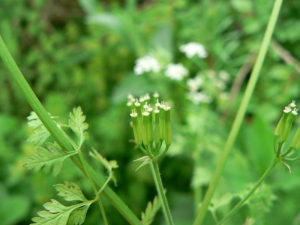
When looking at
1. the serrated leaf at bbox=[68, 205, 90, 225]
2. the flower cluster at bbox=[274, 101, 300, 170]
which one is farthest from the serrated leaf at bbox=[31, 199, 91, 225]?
the flower cluster at bbox=[274, 101, 300, 170]

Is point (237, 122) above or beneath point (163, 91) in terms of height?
beneath

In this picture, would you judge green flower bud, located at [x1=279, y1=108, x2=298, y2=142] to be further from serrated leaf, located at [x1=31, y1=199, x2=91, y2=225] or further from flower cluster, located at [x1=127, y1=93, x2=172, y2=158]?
serrated leaf, located at [x1=31, y1=199, x2=91, y2=225]

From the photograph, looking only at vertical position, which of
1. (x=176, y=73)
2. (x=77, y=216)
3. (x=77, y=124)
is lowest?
(x=77, y=216)

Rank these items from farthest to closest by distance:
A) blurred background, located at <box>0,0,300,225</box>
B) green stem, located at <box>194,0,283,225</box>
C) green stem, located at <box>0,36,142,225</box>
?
blurred background, located at <box>0,0,300,225</box> → green stem, located at <box>194,0,283,225</box> → green stem, located at <box>0,36,142,225</box>

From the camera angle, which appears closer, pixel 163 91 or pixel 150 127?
pixel 150 127

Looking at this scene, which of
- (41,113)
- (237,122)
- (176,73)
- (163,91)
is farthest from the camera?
(163,91)

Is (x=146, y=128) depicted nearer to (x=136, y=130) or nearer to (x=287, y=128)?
(x=136, y=130)

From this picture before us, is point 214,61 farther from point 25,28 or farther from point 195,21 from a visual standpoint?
point 25,28

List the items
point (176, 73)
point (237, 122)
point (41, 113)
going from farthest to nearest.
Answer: point (176, 73) < point (237, 122) < point (41, 113)

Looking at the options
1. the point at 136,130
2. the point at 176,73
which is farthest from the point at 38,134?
the point at 176,73
